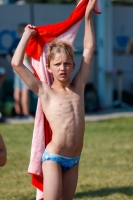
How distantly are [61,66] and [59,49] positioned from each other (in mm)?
159

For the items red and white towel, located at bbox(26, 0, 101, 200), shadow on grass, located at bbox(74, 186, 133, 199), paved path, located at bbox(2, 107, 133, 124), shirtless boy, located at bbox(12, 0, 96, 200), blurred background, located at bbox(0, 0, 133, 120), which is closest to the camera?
shirtless boy, located at bbox(12, 0, 96, 200)

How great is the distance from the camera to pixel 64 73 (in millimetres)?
4113

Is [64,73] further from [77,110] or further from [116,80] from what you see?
[116,80]

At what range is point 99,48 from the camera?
12250 millimetres

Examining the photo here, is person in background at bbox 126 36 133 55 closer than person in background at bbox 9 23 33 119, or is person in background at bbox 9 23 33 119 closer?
person in background at bbox 9 23 33 119

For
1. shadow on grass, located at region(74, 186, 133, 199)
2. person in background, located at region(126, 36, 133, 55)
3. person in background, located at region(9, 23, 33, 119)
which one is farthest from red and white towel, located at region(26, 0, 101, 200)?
person in background, located at region(126, 36, 133, 55)

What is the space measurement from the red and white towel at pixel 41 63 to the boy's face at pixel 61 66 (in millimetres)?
262

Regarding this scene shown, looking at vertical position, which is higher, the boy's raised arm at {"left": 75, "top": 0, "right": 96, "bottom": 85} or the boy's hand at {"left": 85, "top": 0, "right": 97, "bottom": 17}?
the boy's hand at {"left": 85, "top": 0, "right": 97, "bottom": 17}

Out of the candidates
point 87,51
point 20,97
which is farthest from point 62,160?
point 20,97

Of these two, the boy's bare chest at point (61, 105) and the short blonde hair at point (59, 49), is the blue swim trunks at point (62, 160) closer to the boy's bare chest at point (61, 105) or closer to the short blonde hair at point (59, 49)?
the boy's bare chest at point (61, 105)

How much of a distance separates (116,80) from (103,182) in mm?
7344

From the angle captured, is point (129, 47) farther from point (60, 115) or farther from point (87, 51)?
point (60, 115)

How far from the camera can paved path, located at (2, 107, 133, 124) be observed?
34.8ft

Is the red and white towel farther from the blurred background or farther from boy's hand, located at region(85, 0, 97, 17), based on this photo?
the blurred background
